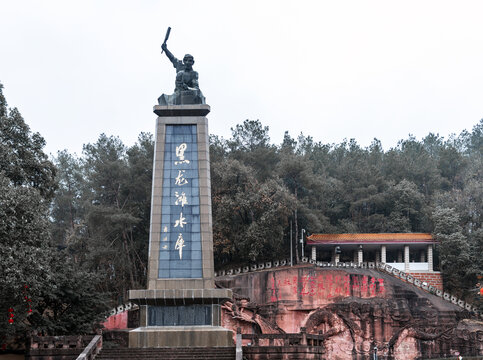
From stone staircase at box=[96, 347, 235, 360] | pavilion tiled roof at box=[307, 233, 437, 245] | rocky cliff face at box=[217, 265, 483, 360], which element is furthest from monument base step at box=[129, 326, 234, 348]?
pavilion tiled roof at box=[307, 233, 437, 245]

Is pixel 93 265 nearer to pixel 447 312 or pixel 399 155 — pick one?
pixel 447 312

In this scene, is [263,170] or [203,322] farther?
[263,170]

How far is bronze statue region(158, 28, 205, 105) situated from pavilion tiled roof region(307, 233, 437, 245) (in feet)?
47.7

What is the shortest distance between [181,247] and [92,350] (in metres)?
3.10

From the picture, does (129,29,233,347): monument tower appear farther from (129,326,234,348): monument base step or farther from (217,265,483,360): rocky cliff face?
(217,265,483,360): rocky cliff face

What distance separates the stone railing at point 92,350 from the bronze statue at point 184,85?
619cm

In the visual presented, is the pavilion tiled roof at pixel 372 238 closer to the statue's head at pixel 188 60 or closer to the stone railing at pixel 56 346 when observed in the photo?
the statue's head at pixel 188 60

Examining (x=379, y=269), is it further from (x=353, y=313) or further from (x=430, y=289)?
(x=353, y=313)

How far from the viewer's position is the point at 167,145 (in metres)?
16.5

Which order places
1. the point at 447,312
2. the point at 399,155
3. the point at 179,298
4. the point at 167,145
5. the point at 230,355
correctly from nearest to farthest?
the point at 230,355 → the point at 179,298 → the point at 167,145 → the point at 447,312 → the point at 399,155

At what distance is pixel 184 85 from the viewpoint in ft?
56.1

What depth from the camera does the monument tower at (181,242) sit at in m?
15.0

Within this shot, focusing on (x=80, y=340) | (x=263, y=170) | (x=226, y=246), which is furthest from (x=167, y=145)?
(x=263, y=170)

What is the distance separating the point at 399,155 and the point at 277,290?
597 inches
